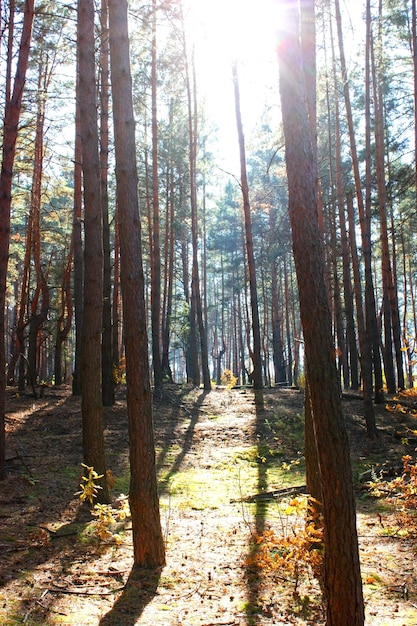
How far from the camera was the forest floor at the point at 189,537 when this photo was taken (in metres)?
4.24

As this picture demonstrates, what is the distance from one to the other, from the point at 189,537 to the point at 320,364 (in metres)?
3.58

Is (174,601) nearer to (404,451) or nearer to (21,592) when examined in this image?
(21,592)

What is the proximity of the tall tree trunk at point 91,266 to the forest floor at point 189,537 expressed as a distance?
2.86ft

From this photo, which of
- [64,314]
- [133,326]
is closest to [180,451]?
[133,326]

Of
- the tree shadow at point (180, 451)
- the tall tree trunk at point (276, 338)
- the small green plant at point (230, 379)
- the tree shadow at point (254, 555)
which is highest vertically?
the tall tree trunk at point (276, 338)

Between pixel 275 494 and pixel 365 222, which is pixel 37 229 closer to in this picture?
pixel 365 222

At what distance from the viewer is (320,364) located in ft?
11.3

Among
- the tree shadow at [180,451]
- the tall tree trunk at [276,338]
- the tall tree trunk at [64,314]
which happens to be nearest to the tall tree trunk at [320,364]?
the tree shadow at [180,451]

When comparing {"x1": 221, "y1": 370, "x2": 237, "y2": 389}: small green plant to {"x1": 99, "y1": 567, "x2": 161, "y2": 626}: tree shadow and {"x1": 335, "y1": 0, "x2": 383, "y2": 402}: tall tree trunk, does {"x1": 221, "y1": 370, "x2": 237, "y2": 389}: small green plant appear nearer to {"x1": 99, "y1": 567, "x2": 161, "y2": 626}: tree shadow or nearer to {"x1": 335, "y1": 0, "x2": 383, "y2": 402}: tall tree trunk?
{"x1": 335, "y1": 0, "x2": 383, "y2": 402}: tall tree trunk

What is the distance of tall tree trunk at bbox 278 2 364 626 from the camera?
334 cm

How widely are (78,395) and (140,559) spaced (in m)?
9.76

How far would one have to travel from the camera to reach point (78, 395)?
1451 centimetres

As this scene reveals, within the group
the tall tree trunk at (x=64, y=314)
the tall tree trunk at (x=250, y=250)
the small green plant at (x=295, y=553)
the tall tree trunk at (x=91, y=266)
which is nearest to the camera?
the small green plant at (x=295, y=553)

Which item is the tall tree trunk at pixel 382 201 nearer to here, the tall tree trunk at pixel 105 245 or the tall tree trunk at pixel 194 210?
the tall tree trunk at pixel 194 210
